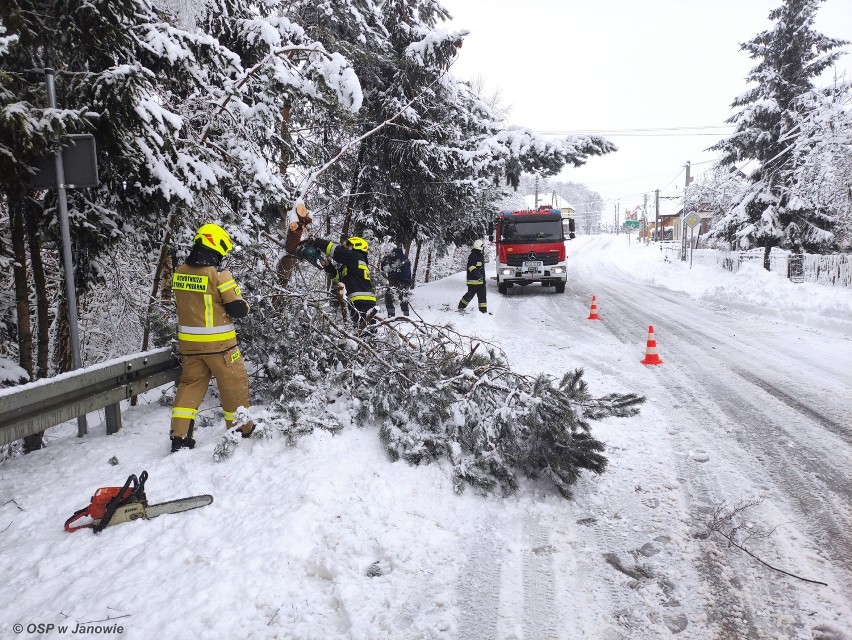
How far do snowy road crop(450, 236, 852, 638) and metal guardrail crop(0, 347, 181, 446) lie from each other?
139 inches

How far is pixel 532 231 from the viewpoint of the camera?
17.8m

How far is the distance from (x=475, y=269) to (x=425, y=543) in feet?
32.7

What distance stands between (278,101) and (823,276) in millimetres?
18547

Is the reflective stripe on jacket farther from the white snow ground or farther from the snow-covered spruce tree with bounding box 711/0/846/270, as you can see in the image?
the snow-covered spruce tree with bounding box 711/0/846/270

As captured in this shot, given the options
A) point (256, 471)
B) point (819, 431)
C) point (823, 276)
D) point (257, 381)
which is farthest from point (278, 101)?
point (823, 276)

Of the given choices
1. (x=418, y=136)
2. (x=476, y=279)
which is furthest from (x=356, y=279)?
(x=418, y=136)

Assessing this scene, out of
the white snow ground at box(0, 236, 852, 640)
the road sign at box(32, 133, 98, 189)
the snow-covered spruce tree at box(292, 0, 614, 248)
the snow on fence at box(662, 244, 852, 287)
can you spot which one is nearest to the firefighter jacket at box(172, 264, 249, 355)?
the white snow ground at box(0, 236, 852, 640)

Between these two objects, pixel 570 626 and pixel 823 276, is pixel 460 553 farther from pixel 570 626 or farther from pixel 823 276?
pixel 823 276

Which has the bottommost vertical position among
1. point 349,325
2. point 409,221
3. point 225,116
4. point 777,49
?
point 349,325

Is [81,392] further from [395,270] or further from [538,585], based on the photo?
[395,270]

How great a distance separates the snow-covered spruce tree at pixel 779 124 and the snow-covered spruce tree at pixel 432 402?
21518mm

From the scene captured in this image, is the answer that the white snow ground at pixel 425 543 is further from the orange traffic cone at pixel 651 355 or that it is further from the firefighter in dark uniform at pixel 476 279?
the firefighter in dark uniform at pixel 476 279

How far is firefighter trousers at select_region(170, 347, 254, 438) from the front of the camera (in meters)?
4.15

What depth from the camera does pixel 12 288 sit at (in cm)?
700
